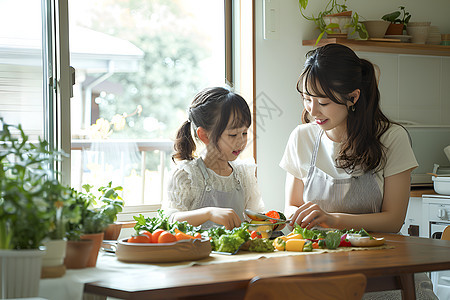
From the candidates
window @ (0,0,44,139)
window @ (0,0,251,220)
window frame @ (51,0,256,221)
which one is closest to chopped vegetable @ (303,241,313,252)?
window @ (0,0,251,220)

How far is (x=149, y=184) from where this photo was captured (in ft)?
19.2

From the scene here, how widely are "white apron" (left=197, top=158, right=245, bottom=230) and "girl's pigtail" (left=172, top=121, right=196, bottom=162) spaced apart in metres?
0.10

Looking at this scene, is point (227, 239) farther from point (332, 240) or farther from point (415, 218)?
point (415, 218)

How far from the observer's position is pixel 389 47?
3.94 m

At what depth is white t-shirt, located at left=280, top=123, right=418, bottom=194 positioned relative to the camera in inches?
91.5

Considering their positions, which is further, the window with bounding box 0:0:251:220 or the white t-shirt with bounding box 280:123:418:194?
the window with bounding box 0:0:251:220

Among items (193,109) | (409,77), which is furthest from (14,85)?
(409,77)

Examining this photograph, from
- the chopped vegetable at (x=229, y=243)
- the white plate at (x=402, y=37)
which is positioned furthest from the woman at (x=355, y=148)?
the white plate at (x=402, y=37)

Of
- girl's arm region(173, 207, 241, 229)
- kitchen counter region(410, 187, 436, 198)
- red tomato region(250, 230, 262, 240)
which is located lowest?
kitchen counter region(410, 187, 436, 198)

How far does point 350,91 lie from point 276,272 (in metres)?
1.07

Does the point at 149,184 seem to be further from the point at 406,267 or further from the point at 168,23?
the point at 406,267

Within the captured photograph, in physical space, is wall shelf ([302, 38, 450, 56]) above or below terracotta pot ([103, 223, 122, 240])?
above

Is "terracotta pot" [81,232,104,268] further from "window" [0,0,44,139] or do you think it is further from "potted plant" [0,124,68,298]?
"window" [0,0,44,139]

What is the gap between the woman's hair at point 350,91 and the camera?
90.7 inches
